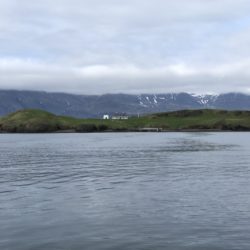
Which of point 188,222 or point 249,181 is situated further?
point 249,181

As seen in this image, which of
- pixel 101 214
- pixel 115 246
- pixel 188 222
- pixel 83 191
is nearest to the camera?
pixel 115 246

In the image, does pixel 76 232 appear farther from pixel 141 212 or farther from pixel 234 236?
pixel 234 236

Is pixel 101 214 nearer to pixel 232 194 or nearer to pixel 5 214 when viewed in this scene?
pixel 5 214

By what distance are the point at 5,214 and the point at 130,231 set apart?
36.4 ft

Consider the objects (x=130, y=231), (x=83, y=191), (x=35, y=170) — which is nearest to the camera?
(x=130, y=231)

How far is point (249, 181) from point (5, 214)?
28.9m

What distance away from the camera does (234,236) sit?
31062mm

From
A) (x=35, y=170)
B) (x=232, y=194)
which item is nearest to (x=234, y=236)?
(x=232, y=194)

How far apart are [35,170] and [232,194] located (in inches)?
1368

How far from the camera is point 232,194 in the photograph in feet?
150

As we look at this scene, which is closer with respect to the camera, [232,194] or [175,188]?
[232,194]

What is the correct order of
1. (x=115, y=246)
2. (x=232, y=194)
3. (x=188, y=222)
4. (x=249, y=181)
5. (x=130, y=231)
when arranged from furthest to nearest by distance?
(x=249, y=181) → (x=232, y=194) → (x=188, y=222) → (x=130, y=231) → (x=115, y=246)

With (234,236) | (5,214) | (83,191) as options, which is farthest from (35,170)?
(234,236)

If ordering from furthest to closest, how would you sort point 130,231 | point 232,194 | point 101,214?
point 232,194 → point 101,214 → point 130,231
